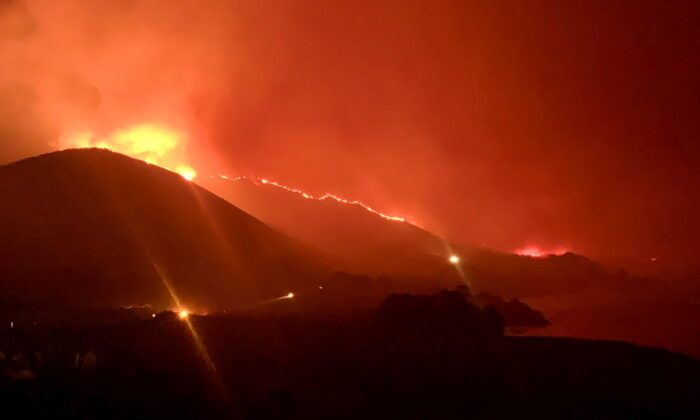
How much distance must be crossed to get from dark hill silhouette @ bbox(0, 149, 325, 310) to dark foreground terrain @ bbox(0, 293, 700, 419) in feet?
38.9

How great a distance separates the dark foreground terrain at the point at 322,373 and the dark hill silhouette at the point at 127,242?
11854mm

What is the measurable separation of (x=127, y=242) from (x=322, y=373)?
91.4ft

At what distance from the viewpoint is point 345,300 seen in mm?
35844

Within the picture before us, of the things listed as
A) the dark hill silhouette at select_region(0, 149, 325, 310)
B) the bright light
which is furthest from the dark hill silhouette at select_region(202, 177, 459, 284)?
the dark hill silhouette at select_region(0, 149, 325, 310)

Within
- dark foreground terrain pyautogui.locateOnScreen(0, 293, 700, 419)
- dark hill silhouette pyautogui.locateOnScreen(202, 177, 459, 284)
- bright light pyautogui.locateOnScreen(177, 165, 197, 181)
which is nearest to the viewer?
dark foreground terrain pyautogui.locateOnScreen(0, 293, 700, 419)

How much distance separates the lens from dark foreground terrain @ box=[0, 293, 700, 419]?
13680 mm

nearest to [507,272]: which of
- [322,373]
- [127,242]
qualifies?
[127,242]

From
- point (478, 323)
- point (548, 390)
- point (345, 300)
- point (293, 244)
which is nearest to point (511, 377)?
point (548, 390)

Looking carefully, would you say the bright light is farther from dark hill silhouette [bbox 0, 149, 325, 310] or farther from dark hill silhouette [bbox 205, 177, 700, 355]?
dark hill silhouette [bbox 0, 149, 325, 310]

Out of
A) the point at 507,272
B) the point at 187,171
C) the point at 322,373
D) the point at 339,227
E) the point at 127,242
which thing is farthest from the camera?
the point at 339,227

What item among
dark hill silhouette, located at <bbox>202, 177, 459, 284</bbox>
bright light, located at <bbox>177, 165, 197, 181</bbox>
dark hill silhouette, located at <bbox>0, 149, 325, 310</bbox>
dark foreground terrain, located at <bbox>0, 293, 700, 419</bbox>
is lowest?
dark foreground terrain, located at <bbox>0, 293, 700, 419</bbox>

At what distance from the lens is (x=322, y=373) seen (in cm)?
1706

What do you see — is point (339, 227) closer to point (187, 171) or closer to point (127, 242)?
point (187, 171)

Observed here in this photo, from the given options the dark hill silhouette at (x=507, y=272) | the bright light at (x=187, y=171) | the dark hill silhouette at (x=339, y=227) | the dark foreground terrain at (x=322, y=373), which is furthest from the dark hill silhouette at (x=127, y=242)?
the dark hill silhouette at (x=339, y=227)
